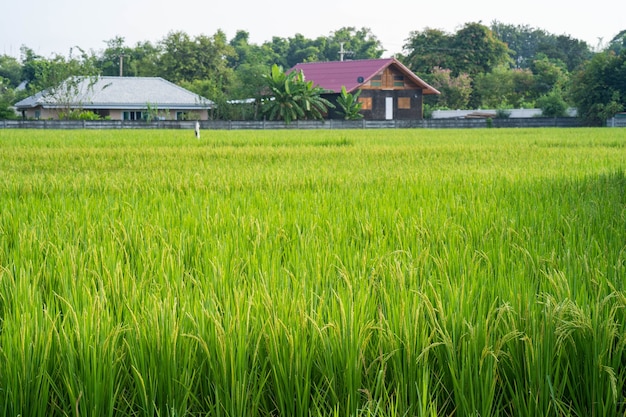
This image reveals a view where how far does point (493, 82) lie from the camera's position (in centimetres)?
5053

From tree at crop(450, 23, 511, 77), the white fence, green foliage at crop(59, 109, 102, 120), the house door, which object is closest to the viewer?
green foliage at crop(59, 109, 102, 120)

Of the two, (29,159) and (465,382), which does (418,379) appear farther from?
(29,159)

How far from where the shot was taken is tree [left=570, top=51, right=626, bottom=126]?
116 ft

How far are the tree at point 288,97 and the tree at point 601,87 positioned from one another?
12.4 m

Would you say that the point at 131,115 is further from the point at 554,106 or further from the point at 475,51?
the point at 475,51

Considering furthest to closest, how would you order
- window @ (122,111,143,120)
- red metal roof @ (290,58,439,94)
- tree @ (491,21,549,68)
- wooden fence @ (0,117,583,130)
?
tree @ (491,21,549,68), window @ (122,111,143,120), red metal roof @ (290,58,439,94), wooden fence @ (0,117,583,130)

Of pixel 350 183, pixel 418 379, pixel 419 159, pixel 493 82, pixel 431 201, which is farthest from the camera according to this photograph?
pixel 493 82

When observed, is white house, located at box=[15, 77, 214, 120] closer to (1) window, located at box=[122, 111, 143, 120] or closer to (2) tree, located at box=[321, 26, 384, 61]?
(1) window, located at box=[122, 111, 143, 120]

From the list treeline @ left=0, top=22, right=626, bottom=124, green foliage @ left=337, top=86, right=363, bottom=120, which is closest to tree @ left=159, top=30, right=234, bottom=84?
treeline @ left=0, top=22, right=626, bottom=124

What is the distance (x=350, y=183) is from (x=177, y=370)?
4.58 m

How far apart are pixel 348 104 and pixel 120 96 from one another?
13.2m

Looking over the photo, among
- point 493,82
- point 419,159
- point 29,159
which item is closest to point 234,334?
point 419,159

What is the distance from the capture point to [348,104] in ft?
124

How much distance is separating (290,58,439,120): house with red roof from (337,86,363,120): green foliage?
0.92m
